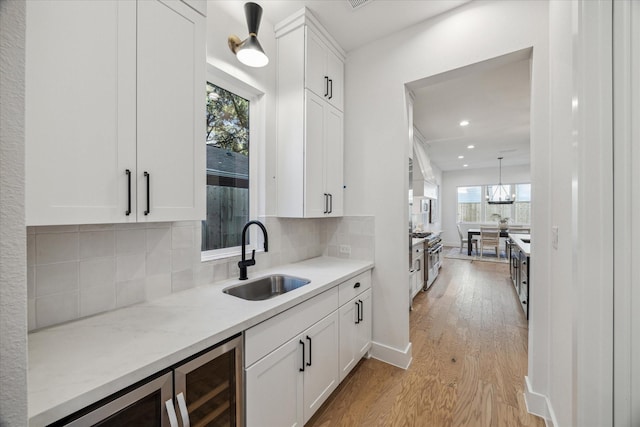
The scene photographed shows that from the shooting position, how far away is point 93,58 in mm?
903

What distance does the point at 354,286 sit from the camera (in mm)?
1977

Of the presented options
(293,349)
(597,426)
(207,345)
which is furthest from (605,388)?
(207,345)

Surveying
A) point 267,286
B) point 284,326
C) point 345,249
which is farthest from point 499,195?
point 284,326

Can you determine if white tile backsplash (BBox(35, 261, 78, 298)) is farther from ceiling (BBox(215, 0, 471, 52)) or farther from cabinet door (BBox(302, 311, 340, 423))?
ceiling (BBox(215, 0, 471, 52))

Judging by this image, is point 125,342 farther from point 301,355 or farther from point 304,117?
point 304,117

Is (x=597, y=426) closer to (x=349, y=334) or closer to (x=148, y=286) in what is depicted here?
(x=349, y=334)

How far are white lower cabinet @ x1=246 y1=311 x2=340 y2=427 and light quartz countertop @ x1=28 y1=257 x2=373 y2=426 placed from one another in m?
0.25

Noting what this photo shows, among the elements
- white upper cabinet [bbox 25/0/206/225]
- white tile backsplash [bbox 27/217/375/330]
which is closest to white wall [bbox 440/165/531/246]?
white tile backsplash [bbox 27/217/375/330]

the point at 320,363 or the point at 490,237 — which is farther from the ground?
the point at 490,237

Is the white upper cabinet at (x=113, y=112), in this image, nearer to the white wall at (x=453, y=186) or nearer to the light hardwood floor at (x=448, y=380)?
the light hardwood floor at (x=448, y=380)

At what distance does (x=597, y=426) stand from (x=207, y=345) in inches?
52.3

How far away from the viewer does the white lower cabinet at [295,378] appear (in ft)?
3.77

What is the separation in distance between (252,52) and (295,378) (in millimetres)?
1854

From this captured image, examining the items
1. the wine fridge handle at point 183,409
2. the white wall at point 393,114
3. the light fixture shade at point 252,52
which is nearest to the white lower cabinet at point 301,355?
the wine fridge handle at point 183,409
